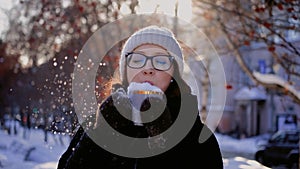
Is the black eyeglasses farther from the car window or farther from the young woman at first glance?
the car window

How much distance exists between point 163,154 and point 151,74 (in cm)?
37

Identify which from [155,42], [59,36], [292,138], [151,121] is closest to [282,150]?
[292,138]

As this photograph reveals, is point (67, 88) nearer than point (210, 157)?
No

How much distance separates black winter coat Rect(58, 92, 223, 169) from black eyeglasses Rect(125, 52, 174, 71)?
192mm

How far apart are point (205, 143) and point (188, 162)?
117 millimetres

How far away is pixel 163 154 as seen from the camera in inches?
82.7

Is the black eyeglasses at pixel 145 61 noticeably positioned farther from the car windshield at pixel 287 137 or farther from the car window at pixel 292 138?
the car windshield at pixel 287 137

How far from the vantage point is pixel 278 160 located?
17.6 meters

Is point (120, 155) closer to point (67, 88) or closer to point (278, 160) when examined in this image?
point (67, 88)

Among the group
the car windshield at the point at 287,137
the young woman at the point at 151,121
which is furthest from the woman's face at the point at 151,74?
the car windshield at the point at 287,137

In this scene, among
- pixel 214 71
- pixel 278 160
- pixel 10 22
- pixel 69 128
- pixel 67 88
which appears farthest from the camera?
pixel 214 71

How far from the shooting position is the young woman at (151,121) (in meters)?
2.05

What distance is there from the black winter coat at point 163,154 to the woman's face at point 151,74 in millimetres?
138

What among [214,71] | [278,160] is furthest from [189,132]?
[214,71]
